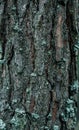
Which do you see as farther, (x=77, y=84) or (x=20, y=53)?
(x=77, y=84)

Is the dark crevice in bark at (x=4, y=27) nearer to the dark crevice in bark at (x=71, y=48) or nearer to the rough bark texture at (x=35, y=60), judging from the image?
the rough bark texture at (x=35, y=60)

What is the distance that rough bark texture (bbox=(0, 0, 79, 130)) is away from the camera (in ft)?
4.18

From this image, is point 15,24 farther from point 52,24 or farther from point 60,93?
point 60,93

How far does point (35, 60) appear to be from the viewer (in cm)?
129

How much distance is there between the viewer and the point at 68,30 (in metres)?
1.33

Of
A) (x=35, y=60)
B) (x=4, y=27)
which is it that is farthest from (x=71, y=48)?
(x=4, y=27)

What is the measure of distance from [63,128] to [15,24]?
0.42m

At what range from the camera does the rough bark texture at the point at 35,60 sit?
128 cm

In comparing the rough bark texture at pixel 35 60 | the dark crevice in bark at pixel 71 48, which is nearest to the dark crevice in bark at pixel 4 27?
the rough bark texture at pixel 35 60

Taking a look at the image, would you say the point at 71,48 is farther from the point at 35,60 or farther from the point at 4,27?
the point at 4,27

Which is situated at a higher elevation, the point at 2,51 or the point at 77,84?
the point at 2,51

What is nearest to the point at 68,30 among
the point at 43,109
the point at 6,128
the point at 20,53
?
the point at 20,53

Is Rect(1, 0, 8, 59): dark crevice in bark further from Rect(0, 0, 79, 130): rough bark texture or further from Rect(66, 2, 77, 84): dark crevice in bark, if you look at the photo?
Rect(66, 2, 77, 84): dark crevice in bark

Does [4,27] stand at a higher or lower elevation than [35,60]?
higher
